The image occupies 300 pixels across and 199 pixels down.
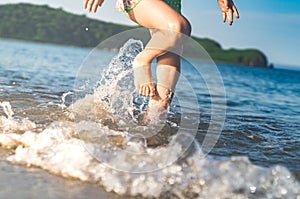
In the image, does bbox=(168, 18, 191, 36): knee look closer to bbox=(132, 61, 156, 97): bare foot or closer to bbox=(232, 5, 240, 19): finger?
bbox=(132, 61, 156, 97): bare foot

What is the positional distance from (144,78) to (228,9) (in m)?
1.03

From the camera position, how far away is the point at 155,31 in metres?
3.49

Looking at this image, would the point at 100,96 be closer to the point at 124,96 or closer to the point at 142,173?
the point at 124,96

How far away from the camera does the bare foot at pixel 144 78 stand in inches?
136

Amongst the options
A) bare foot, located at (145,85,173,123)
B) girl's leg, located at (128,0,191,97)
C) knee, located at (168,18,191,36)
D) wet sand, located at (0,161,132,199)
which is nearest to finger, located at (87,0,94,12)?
girl's leg, located at (128,0,191,97)

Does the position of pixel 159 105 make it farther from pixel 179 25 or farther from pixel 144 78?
pixel 179 25

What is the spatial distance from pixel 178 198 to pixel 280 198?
25.3 inches

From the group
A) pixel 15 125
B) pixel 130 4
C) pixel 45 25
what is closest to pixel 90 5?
pixel 130 4

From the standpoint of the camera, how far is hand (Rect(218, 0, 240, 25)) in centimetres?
372

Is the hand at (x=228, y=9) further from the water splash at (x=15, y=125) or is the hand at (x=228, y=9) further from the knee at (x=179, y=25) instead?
the water splash at (x=15, y=125)

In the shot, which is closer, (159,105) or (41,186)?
(41,186)

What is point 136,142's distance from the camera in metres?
3.10

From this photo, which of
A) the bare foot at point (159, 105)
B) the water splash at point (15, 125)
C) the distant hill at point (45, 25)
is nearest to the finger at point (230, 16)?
the bare foot at point (159, 105)

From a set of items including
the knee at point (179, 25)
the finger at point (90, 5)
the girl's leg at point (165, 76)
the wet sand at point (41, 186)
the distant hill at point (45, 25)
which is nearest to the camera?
the wet sand at point (41, 186)
